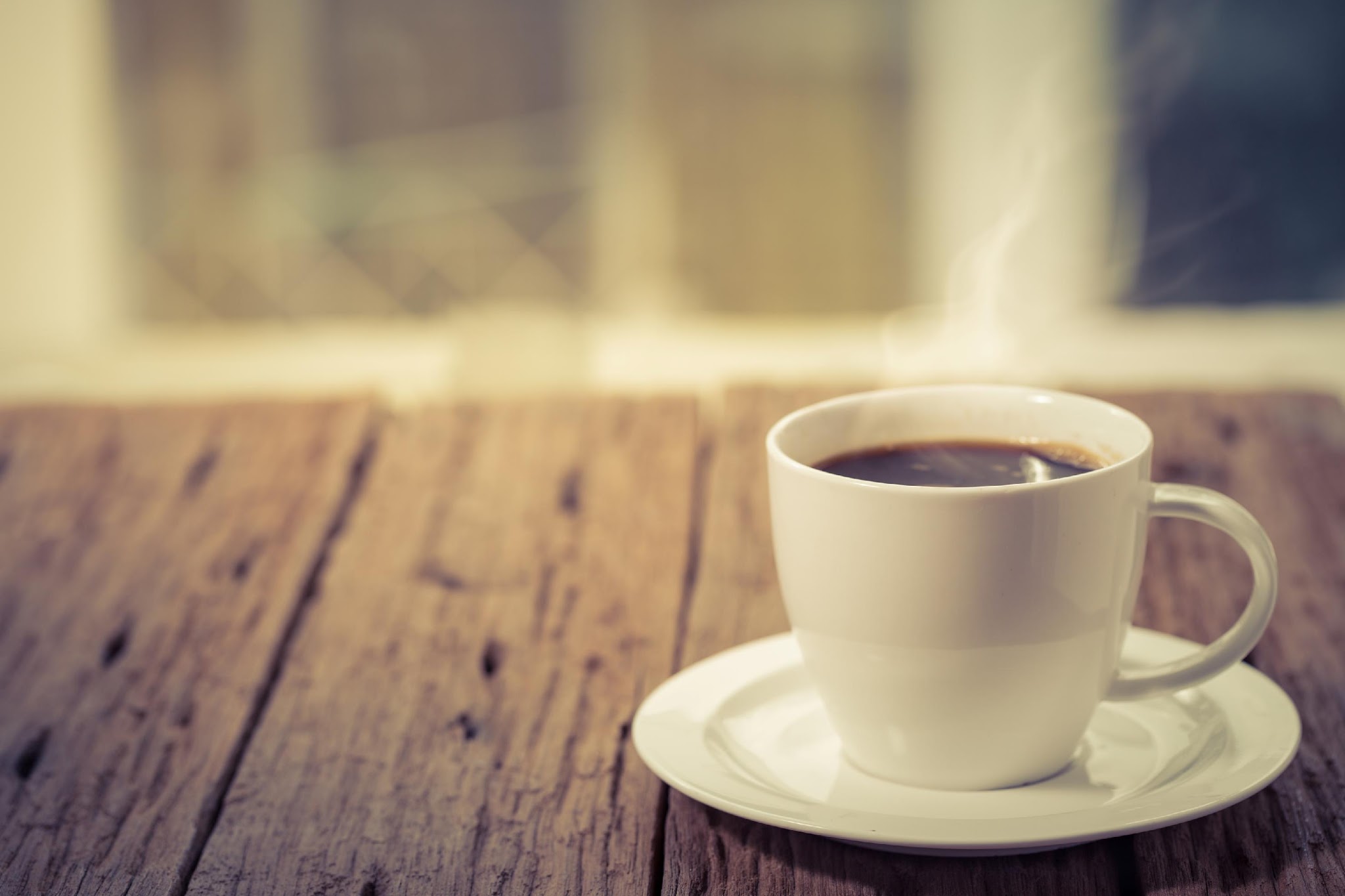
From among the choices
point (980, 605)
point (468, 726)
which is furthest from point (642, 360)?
point (980, 605)

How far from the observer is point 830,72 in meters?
2.96

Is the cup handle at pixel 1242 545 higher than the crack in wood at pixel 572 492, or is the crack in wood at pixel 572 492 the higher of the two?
the cup handle at pixel 1242 545

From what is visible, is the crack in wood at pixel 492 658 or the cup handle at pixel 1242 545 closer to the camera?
the cup handle at pixel 1242 545

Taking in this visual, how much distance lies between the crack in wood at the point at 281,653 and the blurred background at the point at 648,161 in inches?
66.6

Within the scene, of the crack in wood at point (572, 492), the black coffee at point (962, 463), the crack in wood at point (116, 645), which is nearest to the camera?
the black coffee at point (962, 463)

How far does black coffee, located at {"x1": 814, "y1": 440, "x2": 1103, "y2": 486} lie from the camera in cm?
51

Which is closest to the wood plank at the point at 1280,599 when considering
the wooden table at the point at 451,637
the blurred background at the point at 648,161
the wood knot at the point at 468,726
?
the wooden table at the point at 451,637

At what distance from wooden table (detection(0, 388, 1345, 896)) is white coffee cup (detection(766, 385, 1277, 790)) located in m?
0.05

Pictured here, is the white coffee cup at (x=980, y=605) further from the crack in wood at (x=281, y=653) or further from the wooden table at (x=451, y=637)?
the crack in wood at (x=281, y=653)

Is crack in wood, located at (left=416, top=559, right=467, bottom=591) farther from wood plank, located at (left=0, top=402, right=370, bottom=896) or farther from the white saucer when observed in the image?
the white saucer

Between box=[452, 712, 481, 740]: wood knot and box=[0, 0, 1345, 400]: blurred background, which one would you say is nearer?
box=[452, 712, 481, 740]: wood knot

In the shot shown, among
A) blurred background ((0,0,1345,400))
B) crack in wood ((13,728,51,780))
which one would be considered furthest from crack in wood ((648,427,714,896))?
blurred background ((0,0,1345,400))

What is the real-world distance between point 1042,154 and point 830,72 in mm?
2396

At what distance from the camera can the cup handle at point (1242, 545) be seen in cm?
47
